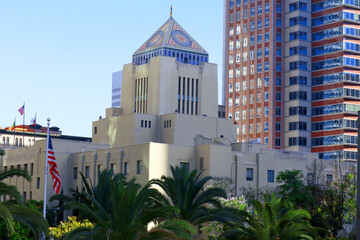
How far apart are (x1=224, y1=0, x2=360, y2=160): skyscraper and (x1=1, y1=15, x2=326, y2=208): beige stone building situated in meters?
35.3

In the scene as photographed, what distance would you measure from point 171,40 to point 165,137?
62.5ft

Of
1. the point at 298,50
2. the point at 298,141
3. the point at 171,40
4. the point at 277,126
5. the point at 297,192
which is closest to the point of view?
the point at 297,192

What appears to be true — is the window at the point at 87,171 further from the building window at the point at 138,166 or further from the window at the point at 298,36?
the window at the point at 298,36

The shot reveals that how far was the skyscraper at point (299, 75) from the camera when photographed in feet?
487

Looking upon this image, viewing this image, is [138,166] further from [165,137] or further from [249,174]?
[165,137]

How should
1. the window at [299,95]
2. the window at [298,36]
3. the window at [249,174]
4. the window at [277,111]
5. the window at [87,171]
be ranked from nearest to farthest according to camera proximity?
the window at [249,174] < the window at [87,171] < the window at [299,95] < the window at [298,36] < the window at [277,111]

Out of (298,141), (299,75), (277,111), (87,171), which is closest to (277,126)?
(277,111)

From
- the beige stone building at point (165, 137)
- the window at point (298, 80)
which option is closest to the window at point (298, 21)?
the window at point (298, 80)

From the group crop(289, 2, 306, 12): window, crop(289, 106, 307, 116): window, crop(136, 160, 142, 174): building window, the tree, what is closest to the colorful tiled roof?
A: crop(136, 160, 142, 174): building window

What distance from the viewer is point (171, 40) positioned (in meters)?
121

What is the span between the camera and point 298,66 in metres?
153

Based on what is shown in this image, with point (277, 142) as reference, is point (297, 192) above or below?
below

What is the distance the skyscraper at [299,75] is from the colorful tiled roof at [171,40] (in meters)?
35.2

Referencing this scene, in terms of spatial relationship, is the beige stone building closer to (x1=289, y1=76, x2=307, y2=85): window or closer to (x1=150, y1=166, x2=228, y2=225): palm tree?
(x1=150, y1=166, x2=228, y2=225): palm tree
